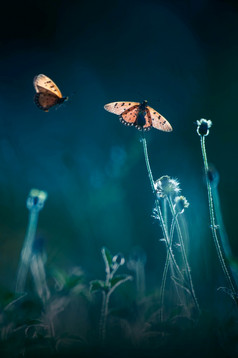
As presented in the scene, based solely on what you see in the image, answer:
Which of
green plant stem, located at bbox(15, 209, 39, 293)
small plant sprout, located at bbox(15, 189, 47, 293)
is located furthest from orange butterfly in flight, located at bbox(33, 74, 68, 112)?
green plant stem, located at bbox(15, 209, 39, 293)

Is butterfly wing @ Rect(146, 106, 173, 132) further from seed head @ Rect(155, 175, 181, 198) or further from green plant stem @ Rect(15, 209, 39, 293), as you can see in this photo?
green plant stem @ Rect(15, 209, 39, 293)

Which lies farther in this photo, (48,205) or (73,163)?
(73,163)

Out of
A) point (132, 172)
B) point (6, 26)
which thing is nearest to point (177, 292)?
point (132, 172)

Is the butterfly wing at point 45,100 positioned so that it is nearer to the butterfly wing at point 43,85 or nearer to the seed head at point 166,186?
the butterfly wing at point 43,85

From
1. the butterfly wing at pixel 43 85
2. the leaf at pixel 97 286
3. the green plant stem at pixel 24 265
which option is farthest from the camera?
the butterfly wing at pixel 43 85

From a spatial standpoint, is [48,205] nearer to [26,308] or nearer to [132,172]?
[132,172]

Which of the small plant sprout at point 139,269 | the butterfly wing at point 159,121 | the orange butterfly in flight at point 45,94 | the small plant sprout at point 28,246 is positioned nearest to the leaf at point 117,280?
the small plant sprout at point 139,269

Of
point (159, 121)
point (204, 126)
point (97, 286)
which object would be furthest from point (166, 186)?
point (97, 286)

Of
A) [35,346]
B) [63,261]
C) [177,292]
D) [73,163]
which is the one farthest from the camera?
[73,163]

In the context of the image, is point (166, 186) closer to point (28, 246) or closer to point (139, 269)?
point (139, 269)
